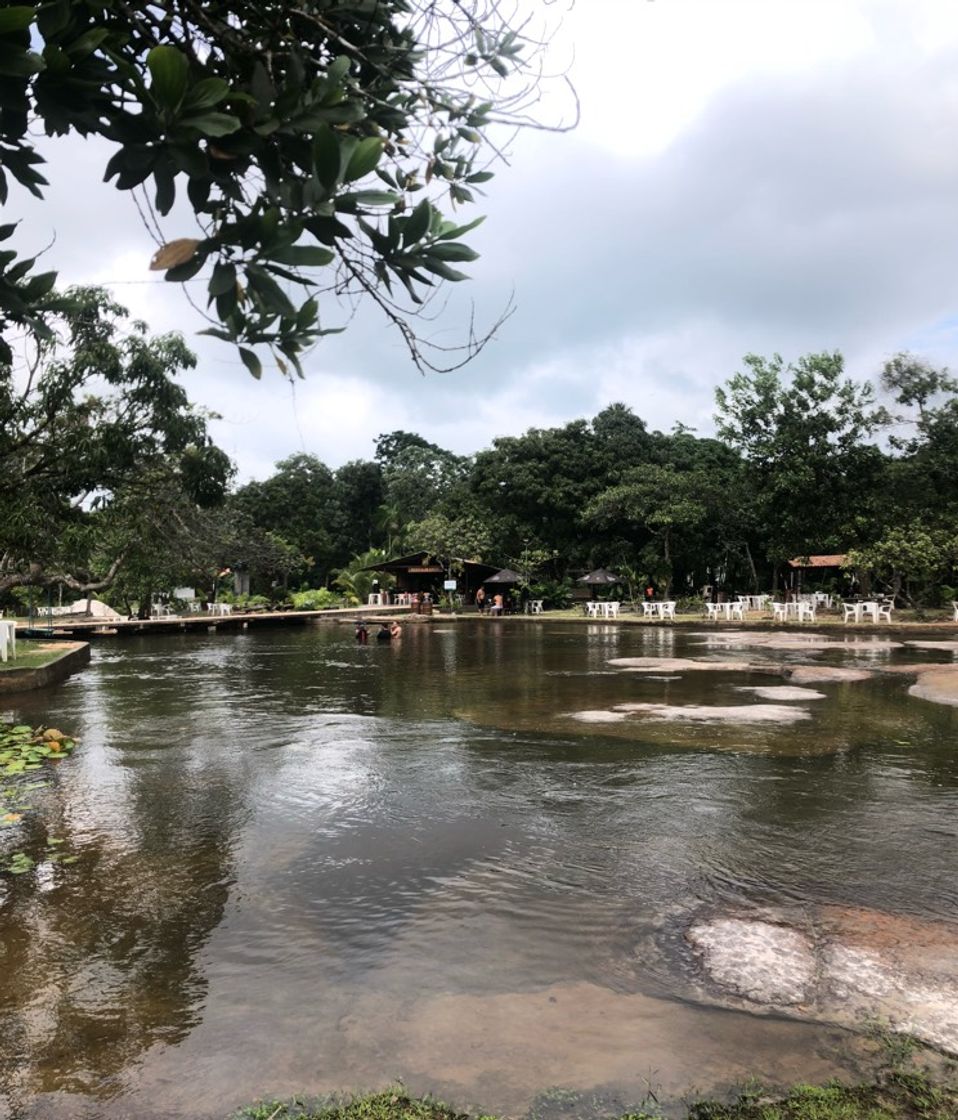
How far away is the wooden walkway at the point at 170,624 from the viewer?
2628cm

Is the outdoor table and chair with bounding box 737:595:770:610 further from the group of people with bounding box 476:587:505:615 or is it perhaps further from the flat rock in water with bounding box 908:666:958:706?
the flat rock in water with bounding box 908:666:958:706

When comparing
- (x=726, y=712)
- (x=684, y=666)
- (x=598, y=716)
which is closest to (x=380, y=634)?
(x=684, y=666)

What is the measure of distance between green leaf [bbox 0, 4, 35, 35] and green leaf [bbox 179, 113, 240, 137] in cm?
35

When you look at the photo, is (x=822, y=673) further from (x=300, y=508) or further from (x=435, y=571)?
(x=300, y=508)

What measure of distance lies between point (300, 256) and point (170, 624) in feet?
93.7

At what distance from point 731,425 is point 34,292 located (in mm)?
31397

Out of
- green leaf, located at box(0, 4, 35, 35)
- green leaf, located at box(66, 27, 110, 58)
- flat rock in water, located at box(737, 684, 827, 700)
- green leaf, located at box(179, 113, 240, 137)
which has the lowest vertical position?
flat rock in water, located at box(737, 684, 827, 700)

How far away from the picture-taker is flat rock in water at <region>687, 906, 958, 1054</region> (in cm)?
293

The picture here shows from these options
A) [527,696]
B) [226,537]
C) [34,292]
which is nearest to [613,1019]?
[34,292]

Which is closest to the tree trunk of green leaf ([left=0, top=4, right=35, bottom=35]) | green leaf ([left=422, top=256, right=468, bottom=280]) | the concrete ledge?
the concrete ledge

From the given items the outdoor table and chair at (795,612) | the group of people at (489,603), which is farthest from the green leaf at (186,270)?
the group of people at (489,603)

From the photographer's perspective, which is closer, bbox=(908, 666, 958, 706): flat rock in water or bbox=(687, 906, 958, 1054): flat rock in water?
bbox=(687, 906, 958, 1054): flat rock in water

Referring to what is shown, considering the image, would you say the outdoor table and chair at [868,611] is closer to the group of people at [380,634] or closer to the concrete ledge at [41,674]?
the group of people at [380,634]

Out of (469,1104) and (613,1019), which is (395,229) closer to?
(469,1104)
